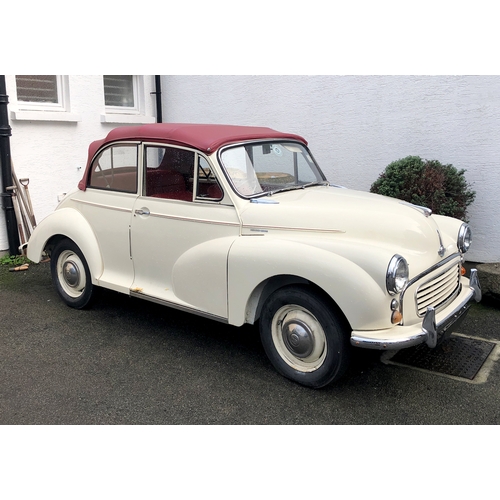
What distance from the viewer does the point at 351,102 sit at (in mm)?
6793

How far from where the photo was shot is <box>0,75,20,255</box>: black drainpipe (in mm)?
6555

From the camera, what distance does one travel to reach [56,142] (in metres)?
7.52

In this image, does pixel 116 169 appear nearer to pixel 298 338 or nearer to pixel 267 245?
pixel 267 245

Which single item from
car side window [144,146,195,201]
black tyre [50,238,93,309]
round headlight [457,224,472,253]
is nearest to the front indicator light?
round headlight [457,224,472,253]

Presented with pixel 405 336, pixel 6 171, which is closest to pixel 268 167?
pixel 405 336

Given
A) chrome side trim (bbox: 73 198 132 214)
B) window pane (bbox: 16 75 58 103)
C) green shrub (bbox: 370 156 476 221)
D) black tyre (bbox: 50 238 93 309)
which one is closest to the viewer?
chrome side trim (bbox: 73 198 132 214)

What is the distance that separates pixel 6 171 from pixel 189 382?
448 cm

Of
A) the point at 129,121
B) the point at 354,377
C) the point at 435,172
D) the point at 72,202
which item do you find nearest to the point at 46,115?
the point at 129,121

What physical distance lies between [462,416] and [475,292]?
3.79 ft

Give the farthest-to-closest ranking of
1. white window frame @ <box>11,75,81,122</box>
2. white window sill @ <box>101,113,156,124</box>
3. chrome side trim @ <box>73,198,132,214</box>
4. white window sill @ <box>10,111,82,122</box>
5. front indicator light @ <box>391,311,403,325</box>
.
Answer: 1. white window sill @ <box>101,113,156,124</box>
2. white window frame @ <box>11,75,81,122</box>
3. white window sill @ <box>10,111,82,122</box>
4. chrome side trim @ <box>73,198,132,214</box>
5. front indicator light @ <box>391,311,403,325</box>

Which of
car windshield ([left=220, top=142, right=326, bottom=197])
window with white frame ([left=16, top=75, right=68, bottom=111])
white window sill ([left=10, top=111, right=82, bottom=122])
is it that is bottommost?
car windshield ([left=220, top=142, right=326, bottom=197])

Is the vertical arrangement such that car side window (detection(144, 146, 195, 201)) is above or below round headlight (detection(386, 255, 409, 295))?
above

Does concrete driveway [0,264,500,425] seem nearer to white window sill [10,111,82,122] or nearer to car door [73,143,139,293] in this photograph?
car door [73,143,139,293]

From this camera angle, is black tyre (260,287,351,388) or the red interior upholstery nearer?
black tyre (260,287,351,388)
